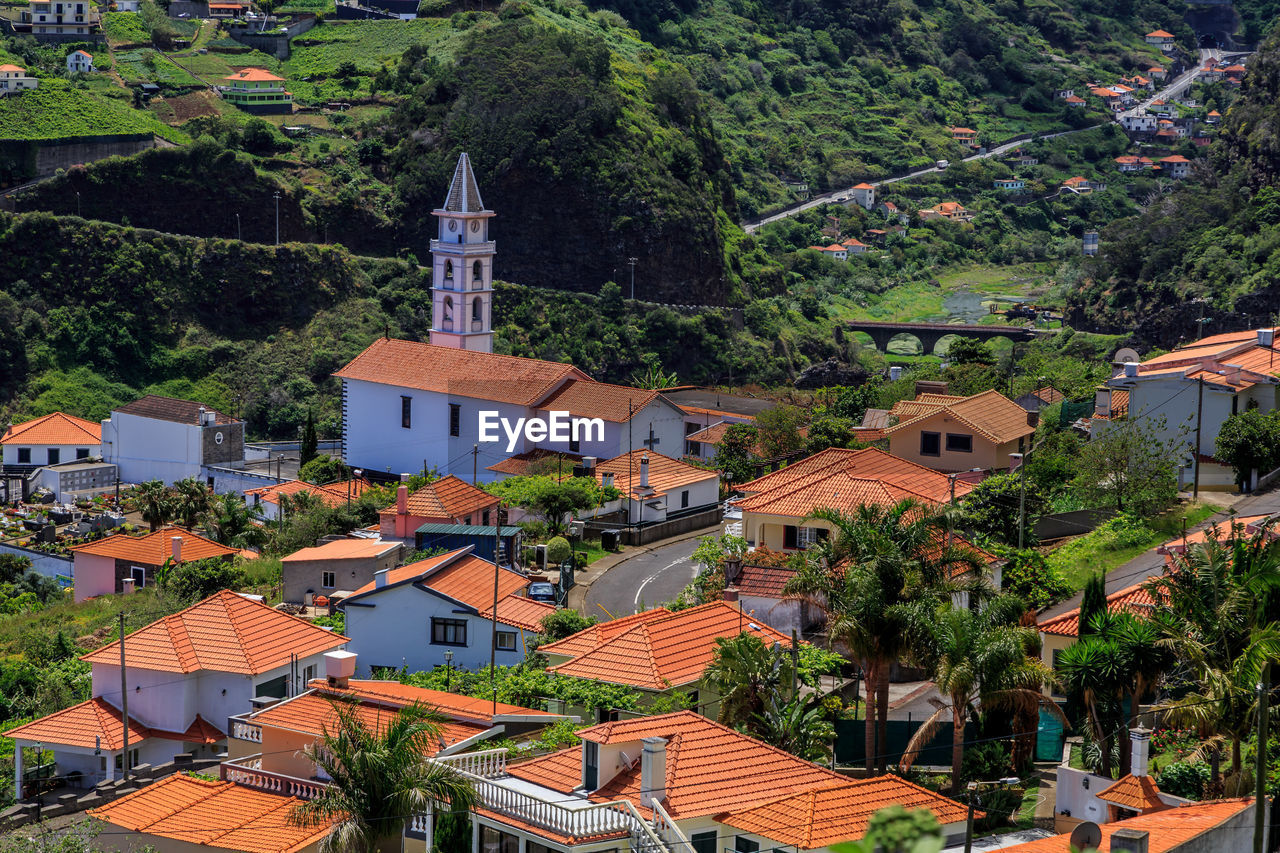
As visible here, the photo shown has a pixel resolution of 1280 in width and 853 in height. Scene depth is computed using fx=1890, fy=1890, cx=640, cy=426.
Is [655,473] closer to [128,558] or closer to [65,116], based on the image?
[128,558]

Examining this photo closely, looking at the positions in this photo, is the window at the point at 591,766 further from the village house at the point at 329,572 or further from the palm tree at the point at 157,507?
the palm tree at the point at 157,507

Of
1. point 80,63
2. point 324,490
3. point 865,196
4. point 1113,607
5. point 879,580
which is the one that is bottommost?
point 324,490

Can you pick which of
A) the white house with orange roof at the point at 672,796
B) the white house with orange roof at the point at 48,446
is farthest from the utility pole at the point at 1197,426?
the white house with orange roof at the point at 48,446

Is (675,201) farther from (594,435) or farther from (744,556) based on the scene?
(744,556)

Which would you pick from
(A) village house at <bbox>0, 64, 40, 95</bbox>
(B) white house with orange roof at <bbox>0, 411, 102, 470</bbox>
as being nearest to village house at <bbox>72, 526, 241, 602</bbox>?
(B) white house with orange roof at <bbox>0, 411, 102, 470</bbox>

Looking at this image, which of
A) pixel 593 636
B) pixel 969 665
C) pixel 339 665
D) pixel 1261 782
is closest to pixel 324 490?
pixel 593 636

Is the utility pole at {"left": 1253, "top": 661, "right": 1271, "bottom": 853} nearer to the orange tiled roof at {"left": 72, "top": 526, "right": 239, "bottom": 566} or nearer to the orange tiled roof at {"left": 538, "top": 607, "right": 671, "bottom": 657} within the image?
the orange tiled roof at {"left": 538, "top": 607, "right": 671, "bottom": 657}
